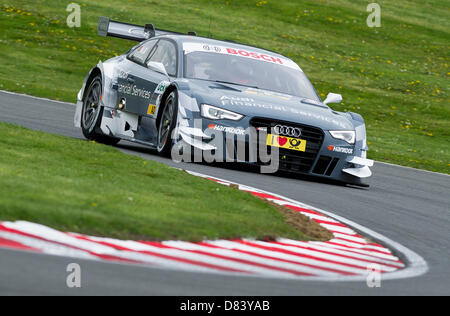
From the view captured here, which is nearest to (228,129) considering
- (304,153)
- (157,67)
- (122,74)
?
(304,153)

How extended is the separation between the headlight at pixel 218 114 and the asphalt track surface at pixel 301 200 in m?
0.59

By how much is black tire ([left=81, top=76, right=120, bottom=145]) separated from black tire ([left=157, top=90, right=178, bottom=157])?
4.64 ft

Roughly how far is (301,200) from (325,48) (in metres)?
27.2

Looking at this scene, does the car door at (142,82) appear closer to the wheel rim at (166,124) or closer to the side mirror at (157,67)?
the side mirror at (157,67)

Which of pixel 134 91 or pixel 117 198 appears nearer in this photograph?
pixel 117 198

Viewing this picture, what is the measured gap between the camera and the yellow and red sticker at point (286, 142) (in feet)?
36.1

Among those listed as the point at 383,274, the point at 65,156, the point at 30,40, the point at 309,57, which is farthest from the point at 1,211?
the point at 309,57

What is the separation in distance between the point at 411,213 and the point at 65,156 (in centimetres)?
349

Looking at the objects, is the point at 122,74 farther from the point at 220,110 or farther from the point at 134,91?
the point at 220,110

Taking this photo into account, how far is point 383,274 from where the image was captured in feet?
21.5

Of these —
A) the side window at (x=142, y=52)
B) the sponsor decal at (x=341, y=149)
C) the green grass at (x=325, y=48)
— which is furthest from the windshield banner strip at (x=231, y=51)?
the green grass at (x=325, y=48)

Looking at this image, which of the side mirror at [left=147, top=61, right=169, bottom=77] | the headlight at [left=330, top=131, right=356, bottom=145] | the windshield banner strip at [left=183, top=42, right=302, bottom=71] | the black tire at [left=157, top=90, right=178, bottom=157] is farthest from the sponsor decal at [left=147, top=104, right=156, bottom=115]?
the headlight at [left=330, top=131, right=356, bottom=145]

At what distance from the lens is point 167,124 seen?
1131cm

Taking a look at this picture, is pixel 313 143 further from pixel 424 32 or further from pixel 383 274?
pixel 424 32
